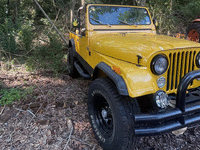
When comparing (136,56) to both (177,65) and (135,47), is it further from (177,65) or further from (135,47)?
(177,65)

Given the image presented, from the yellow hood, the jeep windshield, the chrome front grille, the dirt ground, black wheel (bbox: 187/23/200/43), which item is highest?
the jeep windshield

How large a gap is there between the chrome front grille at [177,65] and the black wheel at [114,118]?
19.7 inches

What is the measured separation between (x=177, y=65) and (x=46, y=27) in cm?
736

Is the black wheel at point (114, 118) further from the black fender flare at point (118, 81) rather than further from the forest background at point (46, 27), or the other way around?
the forest background at point (46, 27)

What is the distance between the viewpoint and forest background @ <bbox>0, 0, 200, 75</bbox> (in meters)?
5.18

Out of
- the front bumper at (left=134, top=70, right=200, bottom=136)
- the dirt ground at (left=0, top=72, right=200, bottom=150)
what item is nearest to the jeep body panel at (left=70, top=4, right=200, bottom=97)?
the front bumper at (left=134, top=70, right=200, bottom=136)

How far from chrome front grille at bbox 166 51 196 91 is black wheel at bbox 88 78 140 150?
0.50 m

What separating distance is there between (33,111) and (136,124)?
199 cm

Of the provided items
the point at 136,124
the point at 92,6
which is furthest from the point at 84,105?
the point at 92,6

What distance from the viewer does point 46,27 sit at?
794cm

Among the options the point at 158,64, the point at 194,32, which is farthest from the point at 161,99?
the point at 194,32

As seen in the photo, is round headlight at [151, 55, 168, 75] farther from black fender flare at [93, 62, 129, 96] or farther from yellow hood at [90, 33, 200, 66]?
black fender flare at [93, 62, 129, 96]

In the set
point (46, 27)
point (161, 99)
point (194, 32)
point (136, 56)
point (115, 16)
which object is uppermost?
point (46, 27)

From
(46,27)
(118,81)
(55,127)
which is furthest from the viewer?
(46,27)
